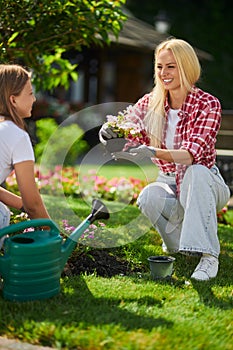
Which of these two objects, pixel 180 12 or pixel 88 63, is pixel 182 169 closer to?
pixel 88 63

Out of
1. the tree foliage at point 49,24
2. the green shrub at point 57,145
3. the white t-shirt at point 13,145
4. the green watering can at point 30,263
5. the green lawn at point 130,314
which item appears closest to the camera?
the green lawn at point 130,314

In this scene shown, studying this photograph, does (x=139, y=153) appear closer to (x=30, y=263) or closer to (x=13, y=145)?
(x=13, y=145)

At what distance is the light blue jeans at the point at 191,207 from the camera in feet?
12.3

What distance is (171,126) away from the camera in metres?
4.15

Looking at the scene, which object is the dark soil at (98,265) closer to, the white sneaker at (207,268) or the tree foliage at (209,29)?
the white sneaker at (207,268)

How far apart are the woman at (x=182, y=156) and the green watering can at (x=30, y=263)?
829mm

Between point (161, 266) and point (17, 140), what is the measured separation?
109cm

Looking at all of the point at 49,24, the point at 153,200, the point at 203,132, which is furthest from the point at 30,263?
the point at 49,24

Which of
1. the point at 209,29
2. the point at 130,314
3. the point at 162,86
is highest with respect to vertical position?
the point at 162,86

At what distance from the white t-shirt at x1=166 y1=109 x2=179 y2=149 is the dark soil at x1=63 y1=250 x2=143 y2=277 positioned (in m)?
0.77

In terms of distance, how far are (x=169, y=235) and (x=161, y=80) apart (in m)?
0.96

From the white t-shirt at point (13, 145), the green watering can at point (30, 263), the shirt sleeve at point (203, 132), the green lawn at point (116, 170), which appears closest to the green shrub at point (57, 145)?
the green lawn at point (116, 170)

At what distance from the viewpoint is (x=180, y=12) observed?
67.8ft

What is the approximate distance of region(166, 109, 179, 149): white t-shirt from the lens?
13.6 feet
